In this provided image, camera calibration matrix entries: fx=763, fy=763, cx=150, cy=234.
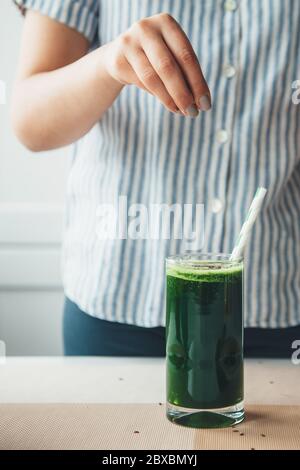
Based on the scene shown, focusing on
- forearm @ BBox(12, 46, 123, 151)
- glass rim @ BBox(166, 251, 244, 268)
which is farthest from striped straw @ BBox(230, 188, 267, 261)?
forearm @ BBox(12, 46, 123, 151)

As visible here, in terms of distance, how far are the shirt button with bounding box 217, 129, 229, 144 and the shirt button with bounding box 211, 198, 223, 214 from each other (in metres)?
0.07

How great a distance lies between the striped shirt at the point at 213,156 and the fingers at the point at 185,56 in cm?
25

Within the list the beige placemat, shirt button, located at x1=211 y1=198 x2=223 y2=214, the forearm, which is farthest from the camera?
shirt button, located at x1=211 y1=198 x2=223 y2=214

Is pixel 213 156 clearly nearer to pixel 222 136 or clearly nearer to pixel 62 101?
pixel 222 136

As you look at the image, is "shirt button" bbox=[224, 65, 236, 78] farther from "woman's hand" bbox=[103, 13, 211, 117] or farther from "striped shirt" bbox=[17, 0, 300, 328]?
"woman's hand" bbox=[103, 13, 211, 117]

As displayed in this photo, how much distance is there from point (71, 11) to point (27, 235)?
705 millimetres

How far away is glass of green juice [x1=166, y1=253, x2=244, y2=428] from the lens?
1.99 ft

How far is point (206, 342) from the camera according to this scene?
24.0 inches

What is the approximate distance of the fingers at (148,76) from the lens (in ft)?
2.10

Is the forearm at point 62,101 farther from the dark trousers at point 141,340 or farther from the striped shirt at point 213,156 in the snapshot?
the dark trousers at point 141,340

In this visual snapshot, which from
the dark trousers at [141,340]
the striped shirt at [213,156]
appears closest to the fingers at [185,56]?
the striped shirt at [213,156]

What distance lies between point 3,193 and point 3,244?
101 mm

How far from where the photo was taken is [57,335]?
5.10 ft
